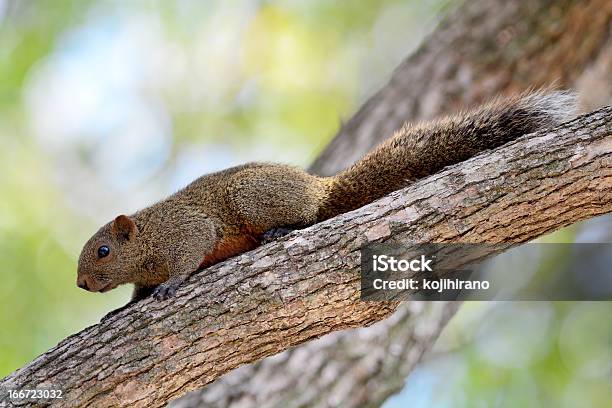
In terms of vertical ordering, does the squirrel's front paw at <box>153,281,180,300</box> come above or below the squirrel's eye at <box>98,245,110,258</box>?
below

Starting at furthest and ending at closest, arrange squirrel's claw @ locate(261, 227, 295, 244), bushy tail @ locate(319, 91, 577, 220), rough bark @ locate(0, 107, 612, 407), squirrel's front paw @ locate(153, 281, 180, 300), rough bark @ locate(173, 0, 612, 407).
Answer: rough bark @ locate(173, 0, 612, 407)
squirrel's claw @ locate(261, 227, 295, 244)
bushy tail @ locate(319, 91, 577, 220)
squirrel's front paw @ locate(153, 281, 180, 300)
rough bark @ locate(0, 107, 612, 407)

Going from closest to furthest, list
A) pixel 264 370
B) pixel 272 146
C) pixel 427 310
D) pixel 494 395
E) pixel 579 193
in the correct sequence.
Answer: pixel 579 193, pixel 264 370, pixel 427 310, pixel 494 395, pixel 272 146

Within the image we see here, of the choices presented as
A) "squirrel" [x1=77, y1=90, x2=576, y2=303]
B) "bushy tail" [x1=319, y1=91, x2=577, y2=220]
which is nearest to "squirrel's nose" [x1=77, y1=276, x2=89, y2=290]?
"squirrel" [x1=77, y1=90, x2=576, y2=303]

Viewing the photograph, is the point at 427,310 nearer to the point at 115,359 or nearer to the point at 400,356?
the point at 400,356

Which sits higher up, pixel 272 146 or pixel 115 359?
pixel 272 146

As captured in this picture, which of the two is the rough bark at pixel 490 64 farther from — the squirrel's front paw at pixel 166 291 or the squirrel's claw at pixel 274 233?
the squirrel's front paw at pixel 166 291

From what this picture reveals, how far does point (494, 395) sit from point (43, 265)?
5.28 metres

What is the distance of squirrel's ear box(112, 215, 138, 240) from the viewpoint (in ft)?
17.3

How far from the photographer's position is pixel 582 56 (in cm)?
682

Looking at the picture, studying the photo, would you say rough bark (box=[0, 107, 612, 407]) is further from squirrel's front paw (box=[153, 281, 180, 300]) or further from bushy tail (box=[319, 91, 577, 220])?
bushy tail (box=[319, 91, 577, 220])

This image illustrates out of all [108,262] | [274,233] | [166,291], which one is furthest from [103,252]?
[274,233]

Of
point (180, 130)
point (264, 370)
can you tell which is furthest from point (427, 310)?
point (180, 130)

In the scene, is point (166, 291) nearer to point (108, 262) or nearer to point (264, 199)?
point (264, 199)

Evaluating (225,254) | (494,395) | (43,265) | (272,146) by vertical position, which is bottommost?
(494,395)
